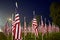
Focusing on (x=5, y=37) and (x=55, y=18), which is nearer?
(x=5, y=37)

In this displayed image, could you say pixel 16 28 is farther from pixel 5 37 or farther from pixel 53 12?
pixel 53 12

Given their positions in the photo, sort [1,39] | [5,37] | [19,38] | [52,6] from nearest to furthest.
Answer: [19,38] < [1,39] < [5,37] < [52,6]

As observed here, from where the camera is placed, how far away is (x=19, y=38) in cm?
1582

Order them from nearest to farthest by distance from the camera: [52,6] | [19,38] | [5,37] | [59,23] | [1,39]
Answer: [19,38]
[1,39]
[5,37]
[59,23]
[52,6]

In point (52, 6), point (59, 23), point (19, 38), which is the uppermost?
point (52, 6)

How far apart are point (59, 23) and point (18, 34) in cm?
3771

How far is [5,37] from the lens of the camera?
30797 millimetres

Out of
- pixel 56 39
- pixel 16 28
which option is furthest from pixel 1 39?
pixel 16 28

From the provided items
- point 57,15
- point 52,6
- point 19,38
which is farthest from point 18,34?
point 52,6

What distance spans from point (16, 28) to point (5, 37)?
1502 cm

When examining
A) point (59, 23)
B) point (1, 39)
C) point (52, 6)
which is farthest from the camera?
point (52, 6)

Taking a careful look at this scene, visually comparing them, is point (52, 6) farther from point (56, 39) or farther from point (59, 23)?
point (56, 39)

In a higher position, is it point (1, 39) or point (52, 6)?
point (52, 6)

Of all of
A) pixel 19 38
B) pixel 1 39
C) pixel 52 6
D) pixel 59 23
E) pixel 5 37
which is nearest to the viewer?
pixel 19 38
